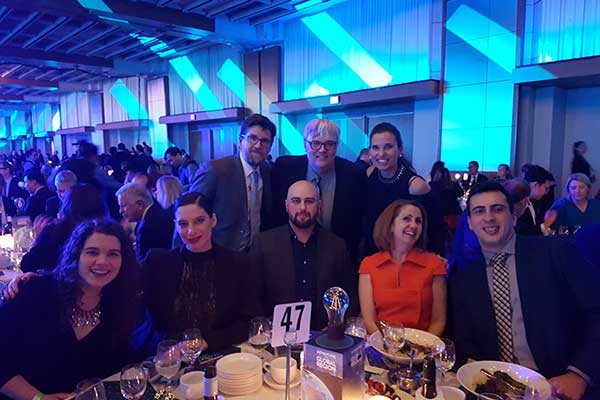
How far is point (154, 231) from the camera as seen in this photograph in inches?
130

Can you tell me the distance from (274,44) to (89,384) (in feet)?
35.2

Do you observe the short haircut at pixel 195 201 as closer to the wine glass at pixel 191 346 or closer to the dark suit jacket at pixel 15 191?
the wine glass at pixel 191 346

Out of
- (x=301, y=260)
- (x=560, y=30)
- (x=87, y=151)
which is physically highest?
(x=560, y=30)

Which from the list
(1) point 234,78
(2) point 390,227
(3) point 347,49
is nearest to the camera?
(2) point 390,227

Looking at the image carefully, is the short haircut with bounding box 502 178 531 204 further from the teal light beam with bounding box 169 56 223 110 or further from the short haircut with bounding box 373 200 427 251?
the teal light beam with bounding box 169 56 223 110

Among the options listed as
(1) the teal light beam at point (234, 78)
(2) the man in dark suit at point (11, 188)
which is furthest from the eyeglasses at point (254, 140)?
(1) the teal light beam at point (234, 78)

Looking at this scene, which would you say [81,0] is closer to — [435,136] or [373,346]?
[435,136]

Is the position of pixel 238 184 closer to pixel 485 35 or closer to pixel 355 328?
pixel 355 328

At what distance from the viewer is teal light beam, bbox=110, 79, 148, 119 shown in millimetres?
15641

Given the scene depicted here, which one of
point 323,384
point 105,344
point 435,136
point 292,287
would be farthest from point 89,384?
point 435,136

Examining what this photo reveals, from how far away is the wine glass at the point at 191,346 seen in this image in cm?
162

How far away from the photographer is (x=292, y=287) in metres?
2.52

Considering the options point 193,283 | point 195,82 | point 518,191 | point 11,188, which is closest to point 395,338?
point 193,283

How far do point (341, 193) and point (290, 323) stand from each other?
1.53 m
